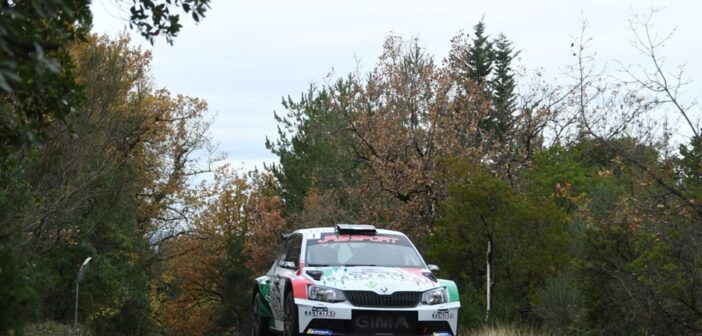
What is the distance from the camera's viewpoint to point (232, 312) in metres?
52.9

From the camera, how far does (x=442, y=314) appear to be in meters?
12.6

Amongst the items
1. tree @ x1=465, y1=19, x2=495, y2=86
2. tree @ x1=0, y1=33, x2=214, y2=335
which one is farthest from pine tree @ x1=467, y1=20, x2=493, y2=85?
tree @ x1=0, y1=33, x2=214, y2=335

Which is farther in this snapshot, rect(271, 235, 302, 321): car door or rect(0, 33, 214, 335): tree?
rect(0, 33, 214, 335): tree

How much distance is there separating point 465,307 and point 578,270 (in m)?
2.70

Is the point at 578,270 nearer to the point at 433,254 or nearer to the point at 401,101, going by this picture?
the point at 433,254

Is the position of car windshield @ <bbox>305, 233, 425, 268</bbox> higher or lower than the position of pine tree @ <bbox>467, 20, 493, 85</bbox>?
lower

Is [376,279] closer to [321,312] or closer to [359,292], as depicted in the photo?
[359,292]

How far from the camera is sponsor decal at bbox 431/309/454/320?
12539 millimetres

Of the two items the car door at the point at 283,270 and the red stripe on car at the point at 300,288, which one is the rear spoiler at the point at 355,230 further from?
the red stripe on car at the point at 300,288

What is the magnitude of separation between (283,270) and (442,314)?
260 cm

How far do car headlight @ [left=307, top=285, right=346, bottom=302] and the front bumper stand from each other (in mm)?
72

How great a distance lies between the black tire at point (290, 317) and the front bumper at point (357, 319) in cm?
12

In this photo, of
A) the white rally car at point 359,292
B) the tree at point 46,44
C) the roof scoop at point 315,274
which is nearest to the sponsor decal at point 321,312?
the white rally car at point 359,292

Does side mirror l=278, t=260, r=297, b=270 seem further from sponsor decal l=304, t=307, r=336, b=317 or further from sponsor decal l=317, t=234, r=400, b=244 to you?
sponsor decal l=304, t=307, r=336, b=317
